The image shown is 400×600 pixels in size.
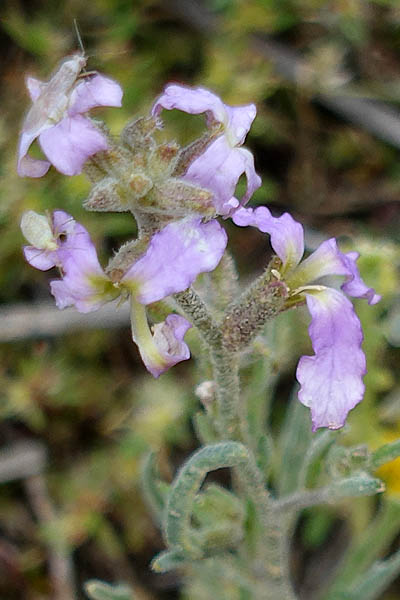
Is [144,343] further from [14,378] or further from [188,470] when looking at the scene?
[14,378]

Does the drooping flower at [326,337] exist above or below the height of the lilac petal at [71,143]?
below

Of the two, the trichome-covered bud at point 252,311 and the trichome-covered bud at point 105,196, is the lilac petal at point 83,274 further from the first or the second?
the trichome-covered bud at point 252,311

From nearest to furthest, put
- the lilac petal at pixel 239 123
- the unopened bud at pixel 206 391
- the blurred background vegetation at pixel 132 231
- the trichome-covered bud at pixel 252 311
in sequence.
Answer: the lilac petal at pixel 239 123, the trichome-covered bud at pixel 252 311, the unopened bud at pixel 206 391, the blurred background vegetation at pixel 132 231

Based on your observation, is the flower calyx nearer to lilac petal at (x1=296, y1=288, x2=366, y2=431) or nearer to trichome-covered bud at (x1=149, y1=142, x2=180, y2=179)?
trichome-covered bud at (x1=149, y1=142, x2=180, y2=179)

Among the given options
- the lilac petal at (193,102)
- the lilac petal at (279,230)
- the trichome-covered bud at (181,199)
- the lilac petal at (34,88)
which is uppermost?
the lilac petal at (34,88)

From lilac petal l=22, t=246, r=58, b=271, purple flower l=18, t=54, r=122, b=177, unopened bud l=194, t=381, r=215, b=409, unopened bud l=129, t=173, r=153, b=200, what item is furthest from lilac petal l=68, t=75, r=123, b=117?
unopened bud l=194, t=381, r=215, b=409

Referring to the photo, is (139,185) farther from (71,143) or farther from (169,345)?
(169,345)

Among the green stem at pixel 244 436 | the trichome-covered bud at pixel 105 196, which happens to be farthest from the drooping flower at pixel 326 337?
the trichome-covered bud at pixel 105 196
